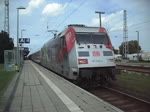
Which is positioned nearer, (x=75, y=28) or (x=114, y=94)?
(x=114, y=94)

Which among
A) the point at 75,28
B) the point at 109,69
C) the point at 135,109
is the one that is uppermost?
the point at 75,28

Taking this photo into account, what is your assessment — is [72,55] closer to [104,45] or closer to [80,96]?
[104,45]

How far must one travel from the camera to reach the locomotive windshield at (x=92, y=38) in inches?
527

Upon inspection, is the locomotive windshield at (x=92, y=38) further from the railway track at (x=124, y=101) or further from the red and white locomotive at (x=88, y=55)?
the railway track at (x=124, y=101)

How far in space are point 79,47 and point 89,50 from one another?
55 cm

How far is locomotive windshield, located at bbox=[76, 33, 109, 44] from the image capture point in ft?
43.9

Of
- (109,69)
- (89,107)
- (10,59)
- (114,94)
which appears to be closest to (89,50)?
(109,69)

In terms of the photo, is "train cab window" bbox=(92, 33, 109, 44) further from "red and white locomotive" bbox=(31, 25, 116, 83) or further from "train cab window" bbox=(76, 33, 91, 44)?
"train cab window" bbox=(76, 33, 91, 44)

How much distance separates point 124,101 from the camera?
994 cm

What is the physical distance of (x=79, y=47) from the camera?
507 inches

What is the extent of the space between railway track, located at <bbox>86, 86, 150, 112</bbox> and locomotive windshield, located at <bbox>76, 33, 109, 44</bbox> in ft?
8.54

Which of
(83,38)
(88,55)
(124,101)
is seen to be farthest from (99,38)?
(124,101)

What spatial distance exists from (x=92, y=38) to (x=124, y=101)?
4.74 m

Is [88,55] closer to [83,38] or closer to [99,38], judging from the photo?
[83,38]
